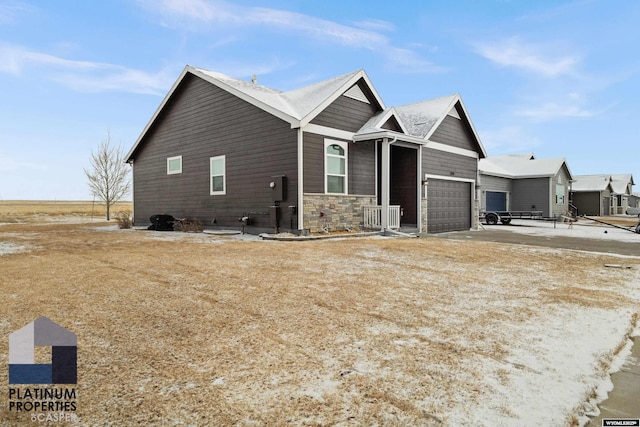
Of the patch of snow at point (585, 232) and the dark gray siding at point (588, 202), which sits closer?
the patch of snow at point (585, 232)

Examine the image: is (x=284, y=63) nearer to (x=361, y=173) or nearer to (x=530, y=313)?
(x=361, y=173)

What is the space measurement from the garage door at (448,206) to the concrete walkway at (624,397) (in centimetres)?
1315

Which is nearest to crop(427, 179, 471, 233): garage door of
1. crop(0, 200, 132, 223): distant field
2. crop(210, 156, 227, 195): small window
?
crop(210, 156, 227, 195): small window

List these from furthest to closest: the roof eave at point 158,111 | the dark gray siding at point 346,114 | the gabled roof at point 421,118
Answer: the roof eave at point 158,111, the gabled roof at point 421,118, the dark gray siding at point 346,114

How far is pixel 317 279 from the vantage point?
5414 millimetres

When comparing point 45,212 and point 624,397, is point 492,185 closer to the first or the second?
point 624,397

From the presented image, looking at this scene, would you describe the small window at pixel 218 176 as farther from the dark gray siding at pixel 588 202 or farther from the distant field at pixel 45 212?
the dark gray siding at pixel 588 202

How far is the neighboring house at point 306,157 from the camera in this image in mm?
12094

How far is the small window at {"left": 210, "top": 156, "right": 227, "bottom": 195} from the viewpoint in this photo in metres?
14.3

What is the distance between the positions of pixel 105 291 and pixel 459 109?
1706cm

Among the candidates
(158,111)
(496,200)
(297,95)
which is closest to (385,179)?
(297,95)

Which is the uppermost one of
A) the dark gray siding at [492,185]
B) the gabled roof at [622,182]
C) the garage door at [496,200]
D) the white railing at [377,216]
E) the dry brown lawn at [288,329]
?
the gabled roof at [622,182]

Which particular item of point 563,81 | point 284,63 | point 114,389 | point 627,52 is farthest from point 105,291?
point 563,81

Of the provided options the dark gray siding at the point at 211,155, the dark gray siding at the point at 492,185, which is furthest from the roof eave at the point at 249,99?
the dark gray siding at the point at 492,185
